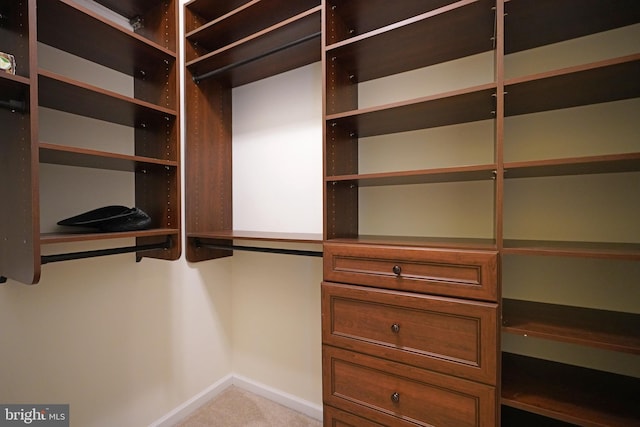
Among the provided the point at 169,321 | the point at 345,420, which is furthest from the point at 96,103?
the point at 345,420

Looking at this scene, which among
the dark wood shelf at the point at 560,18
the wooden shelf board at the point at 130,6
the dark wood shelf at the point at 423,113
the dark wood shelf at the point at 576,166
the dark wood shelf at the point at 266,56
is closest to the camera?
the dark wood shelf at the point at 576,166

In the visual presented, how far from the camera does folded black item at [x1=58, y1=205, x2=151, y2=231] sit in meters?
1.33

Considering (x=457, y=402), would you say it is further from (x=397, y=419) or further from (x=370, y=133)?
(x=370, y=133)

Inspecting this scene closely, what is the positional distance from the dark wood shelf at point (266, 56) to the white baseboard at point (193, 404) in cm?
203

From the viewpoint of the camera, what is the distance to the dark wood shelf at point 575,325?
91 centimetres

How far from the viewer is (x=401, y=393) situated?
1146 mm

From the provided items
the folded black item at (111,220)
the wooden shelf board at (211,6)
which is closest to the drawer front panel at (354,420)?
the folded black item at (111,220)

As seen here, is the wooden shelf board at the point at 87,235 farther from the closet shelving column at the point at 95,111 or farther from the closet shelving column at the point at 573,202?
the closet shelving column at the point at 573,202

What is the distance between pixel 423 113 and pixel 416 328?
0.88 metres

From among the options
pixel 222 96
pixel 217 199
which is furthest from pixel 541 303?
pixel 222 96

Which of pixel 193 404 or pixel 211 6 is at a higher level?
pixel 211 6

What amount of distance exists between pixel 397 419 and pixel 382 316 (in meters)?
0.39

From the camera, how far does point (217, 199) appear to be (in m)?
2.00

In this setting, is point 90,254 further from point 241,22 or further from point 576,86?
point 576,86
